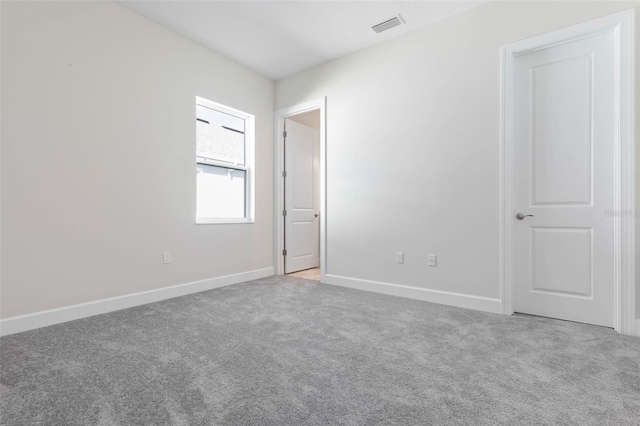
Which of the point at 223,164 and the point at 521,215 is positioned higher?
the point at 223,164

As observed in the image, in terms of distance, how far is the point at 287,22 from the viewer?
122 inches

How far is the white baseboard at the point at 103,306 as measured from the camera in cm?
228

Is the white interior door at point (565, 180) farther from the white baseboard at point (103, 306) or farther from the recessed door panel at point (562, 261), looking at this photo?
the white baseboard at point (103, 306)

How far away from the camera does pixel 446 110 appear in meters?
3.02

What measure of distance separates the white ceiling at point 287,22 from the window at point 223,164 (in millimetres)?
741

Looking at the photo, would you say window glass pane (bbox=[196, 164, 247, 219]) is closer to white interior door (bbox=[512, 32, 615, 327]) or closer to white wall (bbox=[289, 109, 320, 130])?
white wall (bbox=[289, 109, 320, 130])

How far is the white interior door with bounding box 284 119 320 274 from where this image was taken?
179 inches

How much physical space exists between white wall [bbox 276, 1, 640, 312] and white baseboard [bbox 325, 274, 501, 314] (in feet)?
0.17

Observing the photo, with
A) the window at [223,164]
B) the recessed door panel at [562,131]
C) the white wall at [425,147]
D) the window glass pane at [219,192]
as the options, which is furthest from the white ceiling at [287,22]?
the window glass pane at [219,192]

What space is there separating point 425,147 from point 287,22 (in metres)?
1.87

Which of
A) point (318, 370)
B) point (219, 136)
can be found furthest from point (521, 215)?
point (219, 136)

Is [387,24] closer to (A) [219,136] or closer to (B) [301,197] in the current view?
(A) [219,136]

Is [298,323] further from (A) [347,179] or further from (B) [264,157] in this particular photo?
(B) [264,157]

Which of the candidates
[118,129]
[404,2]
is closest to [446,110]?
[404,2]
